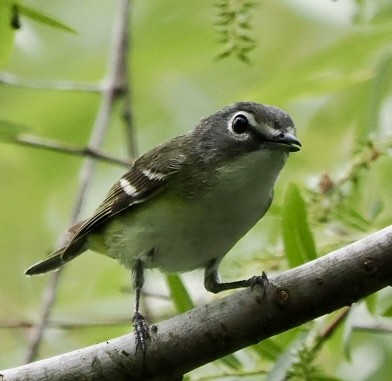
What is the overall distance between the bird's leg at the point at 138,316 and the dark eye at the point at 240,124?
772 mm

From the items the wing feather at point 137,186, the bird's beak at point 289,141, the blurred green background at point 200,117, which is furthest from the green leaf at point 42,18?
the wing feather at point 137,186

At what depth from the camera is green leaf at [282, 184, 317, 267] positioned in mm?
3107

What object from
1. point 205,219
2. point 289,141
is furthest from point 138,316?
point 289,141

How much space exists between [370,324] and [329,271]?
3.30ft

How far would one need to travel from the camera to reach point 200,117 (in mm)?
5578

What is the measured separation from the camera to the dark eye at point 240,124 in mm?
3948

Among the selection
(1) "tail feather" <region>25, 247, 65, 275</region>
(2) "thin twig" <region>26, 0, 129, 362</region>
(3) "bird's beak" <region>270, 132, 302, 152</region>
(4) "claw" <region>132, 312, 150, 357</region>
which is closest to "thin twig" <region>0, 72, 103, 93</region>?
(2) "thin twig" <region>26, 0, 129, 362</region>

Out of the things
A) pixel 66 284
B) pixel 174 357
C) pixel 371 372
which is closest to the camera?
pixel 174 357

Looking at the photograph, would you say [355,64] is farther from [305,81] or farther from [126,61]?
[126,61]

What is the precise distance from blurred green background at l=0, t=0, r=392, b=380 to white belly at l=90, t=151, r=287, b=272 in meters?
0.13

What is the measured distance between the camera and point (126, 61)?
196 inches

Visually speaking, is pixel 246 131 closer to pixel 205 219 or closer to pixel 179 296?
pixel 205 219

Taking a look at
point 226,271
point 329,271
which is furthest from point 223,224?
point 329,271

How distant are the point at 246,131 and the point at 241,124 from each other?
0.07m
